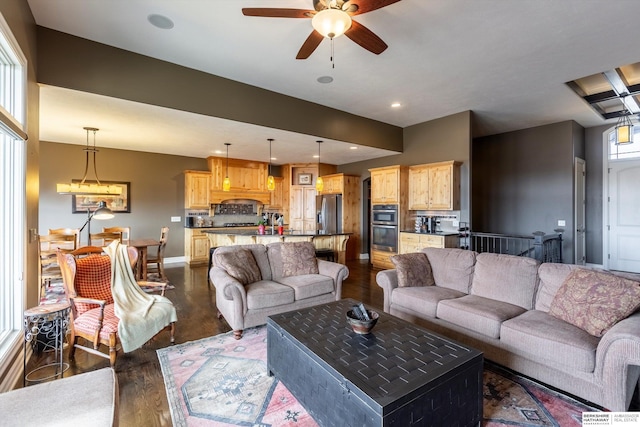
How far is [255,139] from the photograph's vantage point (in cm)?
576

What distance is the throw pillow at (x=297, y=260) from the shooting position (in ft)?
12.8

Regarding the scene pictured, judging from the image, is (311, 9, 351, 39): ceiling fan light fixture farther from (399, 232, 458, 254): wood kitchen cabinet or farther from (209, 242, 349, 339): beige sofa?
(399, 232, 458, 254): wood kitchen cabinet

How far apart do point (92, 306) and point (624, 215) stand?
362 inches

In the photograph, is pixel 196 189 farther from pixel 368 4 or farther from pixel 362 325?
pixel 362 325

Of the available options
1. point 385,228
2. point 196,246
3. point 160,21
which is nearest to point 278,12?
point 160,21

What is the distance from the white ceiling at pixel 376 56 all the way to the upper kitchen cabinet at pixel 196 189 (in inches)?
67.6

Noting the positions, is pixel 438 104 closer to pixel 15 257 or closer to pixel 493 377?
pixel 493 377

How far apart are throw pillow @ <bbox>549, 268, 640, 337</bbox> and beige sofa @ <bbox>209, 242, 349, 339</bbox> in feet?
7.33

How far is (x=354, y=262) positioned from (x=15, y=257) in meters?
6.35

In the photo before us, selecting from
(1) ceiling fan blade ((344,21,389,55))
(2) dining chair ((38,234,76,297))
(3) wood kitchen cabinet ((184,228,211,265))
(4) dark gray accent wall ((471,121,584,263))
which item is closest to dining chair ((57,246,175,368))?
(2) dining chair ((38,234,76,297))

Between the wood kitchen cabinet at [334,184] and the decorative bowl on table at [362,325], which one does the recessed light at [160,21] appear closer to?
the decorative bowl on table at [362,325]

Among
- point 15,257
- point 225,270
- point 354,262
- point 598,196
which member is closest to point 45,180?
point 15,257

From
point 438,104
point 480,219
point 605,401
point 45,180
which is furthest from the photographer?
point 480,219

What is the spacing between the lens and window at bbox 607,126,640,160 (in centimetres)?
609
